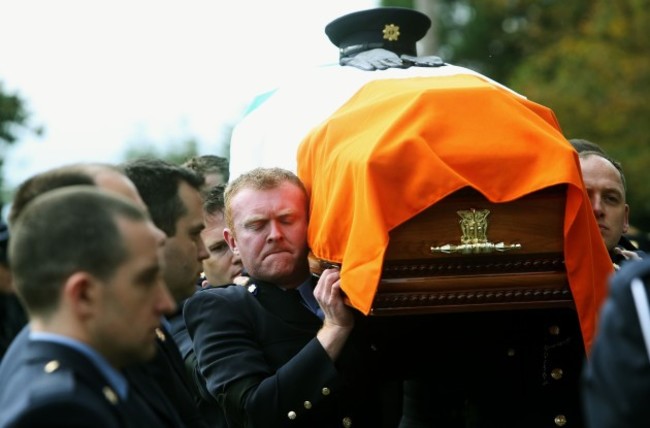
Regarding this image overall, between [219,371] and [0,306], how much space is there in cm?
412

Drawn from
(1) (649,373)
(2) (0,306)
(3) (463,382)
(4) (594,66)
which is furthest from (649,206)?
(1) (649,373)

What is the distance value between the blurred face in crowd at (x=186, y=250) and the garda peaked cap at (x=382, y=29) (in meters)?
1.32

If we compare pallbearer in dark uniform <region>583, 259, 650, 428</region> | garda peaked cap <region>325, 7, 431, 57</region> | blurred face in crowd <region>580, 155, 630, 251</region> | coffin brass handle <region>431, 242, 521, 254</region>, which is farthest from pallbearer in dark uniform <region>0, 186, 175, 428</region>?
garda peaked cap <region>325, 7, 431, 57</region>

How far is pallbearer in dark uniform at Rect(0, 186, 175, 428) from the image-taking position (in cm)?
314

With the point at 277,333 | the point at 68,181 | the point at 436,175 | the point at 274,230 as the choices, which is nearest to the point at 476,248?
the point at 436,175

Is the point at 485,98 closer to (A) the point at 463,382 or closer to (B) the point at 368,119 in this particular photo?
(B) the point at 368,119

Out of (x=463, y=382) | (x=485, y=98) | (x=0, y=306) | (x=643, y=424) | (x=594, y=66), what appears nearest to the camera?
(x=643, y=424)

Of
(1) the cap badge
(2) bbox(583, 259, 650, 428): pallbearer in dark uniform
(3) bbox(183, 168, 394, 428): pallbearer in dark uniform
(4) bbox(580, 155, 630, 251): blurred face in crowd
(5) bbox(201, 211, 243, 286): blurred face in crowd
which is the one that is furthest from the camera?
(5) bbox(201, 211, 243, 286): blurred face in crowd

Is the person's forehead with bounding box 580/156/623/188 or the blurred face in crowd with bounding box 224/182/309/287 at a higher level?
the blurred face in crowd with bounding box 224/182/309/287

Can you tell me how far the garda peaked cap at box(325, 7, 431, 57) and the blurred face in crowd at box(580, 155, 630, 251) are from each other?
1.05m

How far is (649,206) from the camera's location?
25.2 metres

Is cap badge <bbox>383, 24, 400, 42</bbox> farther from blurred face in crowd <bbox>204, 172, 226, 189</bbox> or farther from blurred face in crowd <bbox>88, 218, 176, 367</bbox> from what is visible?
blurred face in crowd <bbox>88, 218, 176, 367</bbox>

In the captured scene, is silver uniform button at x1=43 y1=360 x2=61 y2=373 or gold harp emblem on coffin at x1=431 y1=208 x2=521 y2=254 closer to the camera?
silver uniform button at x1=43 y1=360 x2=61 y2=373

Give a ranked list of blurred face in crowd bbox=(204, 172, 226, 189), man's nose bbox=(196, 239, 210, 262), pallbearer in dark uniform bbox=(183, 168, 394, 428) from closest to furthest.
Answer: pallbearer in dark uniform bbox=(183, 168, 394, 428)
man's nose bbox=(196, 239, 210, 262)
blurred face in crowd bbox=(204, 172, 226, 189)
